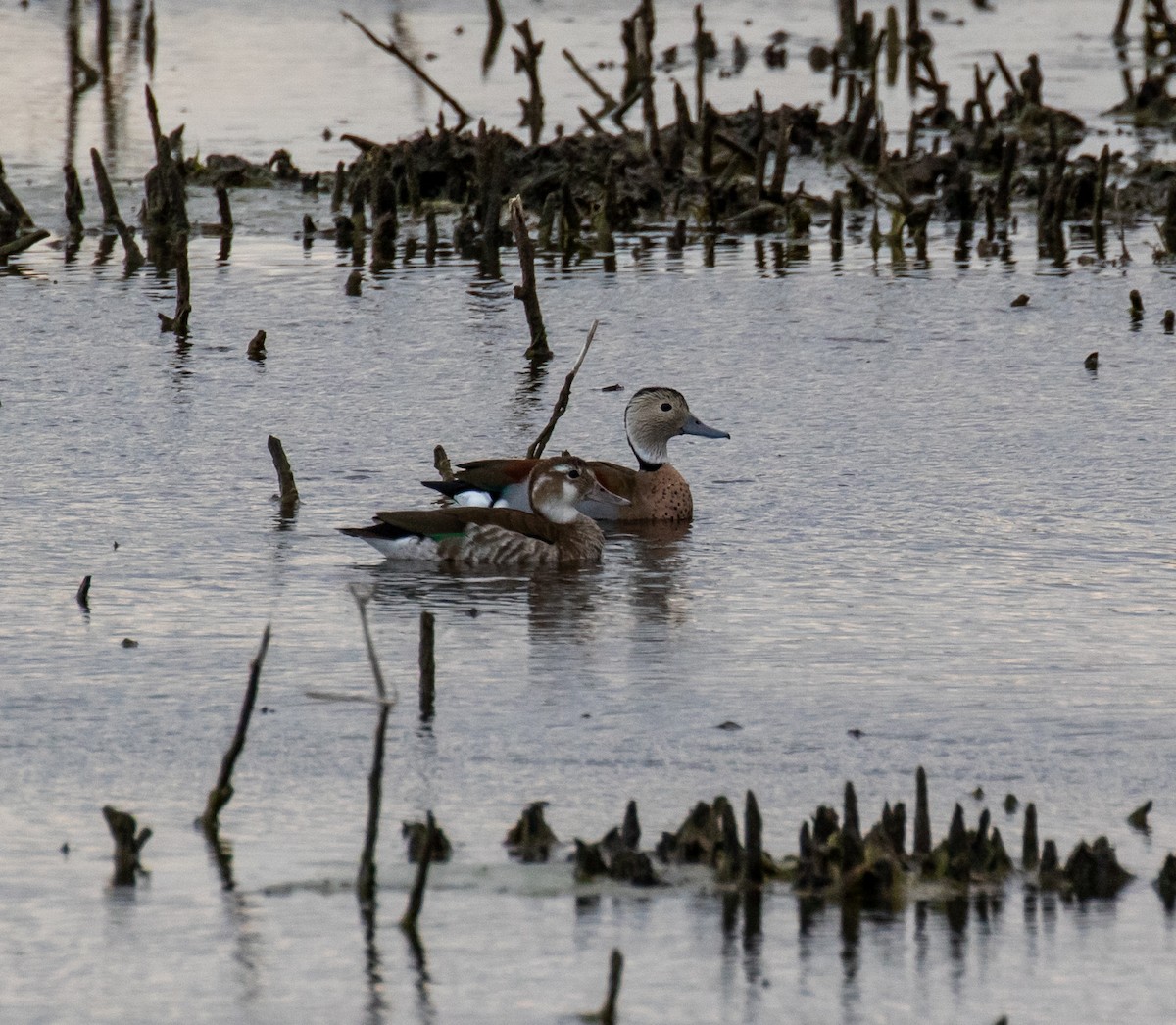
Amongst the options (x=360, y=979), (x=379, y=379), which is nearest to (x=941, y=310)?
(x=379, y=379)

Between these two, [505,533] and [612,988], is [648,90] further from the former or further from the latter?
[612,988]

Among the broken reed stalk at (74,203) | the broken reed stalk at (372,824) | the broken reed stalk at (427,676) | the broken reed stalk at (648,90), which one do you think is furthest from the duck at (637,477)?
the broken reed stalk at (648,90)

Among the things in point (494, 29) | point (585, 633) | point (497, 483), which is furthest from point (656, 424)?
point (494, 29)

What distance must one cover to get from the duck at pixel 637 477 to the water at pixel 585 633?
28 centimetres

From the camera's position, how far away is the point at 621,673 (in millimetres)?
8484

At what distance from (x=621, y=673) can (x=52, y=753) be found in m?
2.11

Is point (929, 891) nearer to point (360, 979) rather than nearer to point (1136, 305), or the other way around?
point (360, 979)

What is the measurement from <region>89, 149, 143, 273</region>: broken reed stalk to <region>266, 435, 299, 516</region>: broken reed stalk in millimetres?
6735

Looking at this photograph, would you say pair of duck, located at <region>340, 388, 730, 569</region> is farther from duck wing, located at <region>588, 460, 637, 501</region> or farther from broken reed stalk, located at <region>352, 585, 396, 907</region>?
broken reed stalk, located at <region>352, 585, 396, 907</region>

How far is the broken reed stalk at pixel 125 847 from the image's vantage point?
20.6ft

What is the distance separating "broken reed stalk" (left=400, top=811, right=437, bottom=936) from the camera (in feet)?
19.0

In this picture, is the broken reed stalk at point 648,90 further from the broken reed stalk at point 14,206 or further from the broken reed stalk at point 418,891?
the broken reed stalk at point 418,891

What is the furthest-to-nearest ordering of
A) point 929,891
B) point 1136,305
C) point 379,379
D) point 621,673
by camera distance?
point 1136,305, point 379,379, point 621,673, point 929,891

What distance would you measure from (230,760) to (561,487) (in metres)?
4.39
